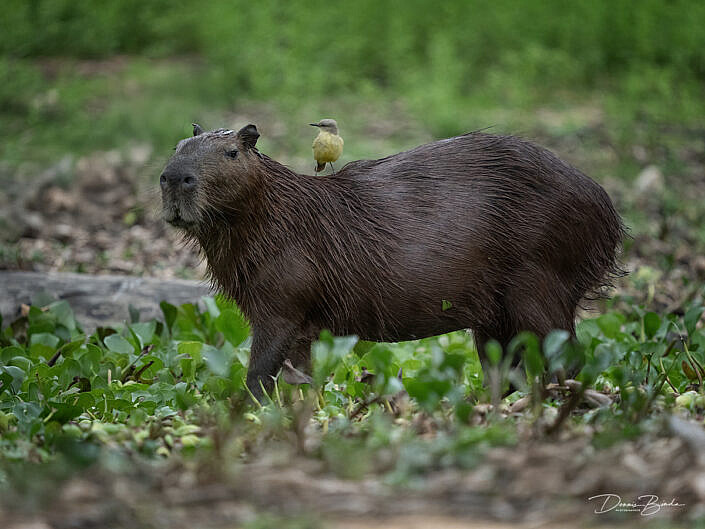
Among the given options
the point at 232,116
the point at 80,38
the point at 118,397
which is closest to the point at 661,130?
the point at 232,116

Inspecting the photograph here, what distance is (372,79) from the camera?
11.4 m

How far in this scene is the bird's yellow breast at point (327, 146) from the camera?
411cm

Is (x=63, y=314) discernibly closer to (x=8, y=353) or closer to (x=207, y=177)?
(x=8, y=353)

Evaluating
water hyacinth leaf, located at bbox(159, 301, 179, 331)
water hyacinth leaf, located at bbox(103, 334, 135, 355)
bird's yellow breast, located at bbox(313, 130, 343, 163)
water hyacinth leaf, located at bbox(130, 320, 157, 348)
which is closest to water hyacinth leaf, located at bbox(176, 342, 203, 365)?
water hyacinth leaf, located at bbox(103, 334, 135, 355)

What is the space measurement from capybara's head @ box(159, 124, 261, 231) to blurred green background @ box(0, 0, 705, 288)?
432cm

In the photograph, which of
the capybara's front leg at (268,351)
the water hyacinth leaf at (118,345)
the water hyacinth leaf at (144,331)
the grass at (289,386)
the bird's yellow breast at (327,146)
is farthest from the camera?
the water hyacinth leaf at (144,331)

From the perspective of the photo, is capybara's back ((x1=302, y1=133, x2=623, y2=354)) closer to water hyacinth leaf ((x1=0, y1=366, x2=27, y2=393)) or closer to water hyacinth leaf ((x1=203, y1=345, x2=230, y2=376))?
water hyacinth leaf ((x1=203, y1=345, x2=230, y2=376))

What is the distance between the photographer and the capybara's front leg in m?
3.87

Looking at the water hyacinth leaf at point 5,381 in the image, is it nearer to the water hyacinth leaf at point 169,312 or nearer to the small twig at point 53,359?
the small twig at point 53,359

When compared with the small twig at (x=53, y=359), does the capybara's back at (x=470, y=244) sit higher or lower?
higher

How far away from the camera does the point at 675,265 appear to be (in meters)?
6.66

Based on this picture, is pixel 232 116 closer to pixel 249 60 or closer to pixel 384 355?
pixel 249 60

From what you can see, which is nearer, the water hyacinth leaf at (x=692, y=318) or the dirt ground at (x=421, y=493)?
the dirt ground at (x=421, y=493)

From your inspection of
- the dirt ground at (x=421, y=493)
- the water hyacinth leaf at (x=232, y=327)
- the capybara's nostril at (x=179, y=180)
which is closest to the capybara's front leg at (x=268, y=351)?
the capybara's nostril at (x=179, y=180)
